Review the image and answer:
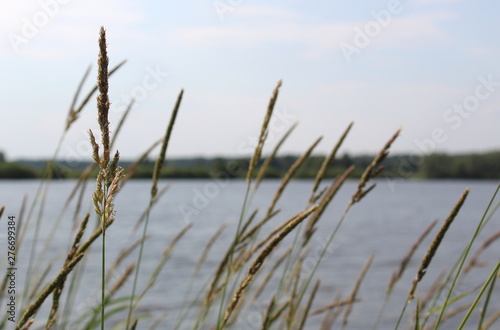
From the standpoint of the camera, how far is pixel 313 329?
30.5 ft

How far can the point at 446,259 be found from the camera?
1791 cm

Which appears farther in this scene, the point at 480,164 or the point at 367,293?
the point at 480,164

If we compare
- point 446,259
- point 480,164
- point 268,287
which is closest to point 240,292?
point 268,287

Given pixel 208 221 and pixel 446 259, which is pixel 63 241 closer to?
pixel 208 221

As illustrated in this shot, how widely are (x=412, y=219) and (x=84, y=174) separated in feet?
101

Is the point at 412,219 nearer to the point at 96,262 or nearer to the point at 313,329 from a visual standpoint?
the point at 96,262

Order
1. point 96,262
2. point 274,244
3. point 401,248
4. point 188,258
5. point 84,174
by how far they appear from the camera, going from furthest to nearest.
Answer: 1. point 401,248
2. point 188,258
3. point 96,262
4. point 84,174
5. point 274,244

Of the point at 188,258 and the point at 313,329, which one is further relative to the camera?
the point at 188,258

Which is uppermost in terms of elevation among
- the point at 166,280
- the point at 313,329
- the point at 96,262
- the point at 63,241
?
the point at 63,241

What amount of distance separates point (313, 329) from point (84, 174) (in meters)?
7.02

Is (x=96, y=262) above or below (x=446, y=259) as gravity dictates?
above

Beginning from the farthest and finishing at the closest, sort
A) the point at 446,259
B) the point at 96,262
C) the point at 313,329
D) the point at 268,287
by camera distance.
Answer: the point at 446,259 < the point at 96,262 < the point at 268,287 < the point at 313,329

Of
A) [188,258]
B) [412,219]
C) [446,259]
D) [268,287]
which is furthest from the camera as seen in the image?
[412,219]

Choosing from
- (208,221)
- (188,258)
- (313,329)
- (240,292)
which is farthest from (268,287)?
(208,221)
